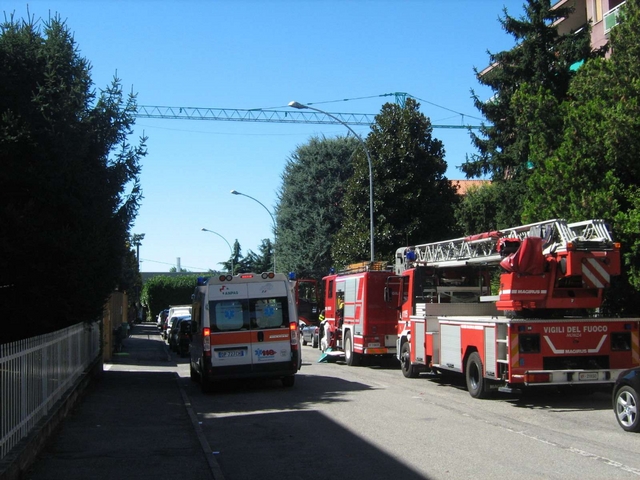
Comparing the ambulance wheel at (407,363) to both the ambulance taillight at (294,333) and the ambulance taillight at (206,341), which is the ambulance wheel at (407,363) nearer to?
the ambulance taillight at (294,333)

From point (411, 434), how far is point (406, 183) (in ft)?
68.4

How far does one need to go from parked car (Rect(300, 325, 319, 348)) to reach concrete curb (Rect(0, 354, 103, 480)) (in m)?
20.9

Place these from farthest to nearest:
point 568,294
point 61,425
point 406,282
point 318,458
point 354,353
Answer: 1. point 354,353
2. point 406,282
3. point 568,294
4. point 61,425
5. point 318,458

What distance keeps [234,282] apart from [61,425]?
18.9 feet

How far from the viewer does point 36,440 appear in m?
8.91

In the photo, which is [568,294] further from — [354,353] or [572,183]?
[354,353]

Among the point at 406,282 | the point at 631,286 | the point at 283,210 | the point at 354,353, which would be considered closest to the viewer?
the point at 631,286

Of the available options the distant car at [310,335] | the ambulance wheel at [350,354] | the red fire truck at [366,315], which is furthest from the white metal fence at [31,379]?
the distant car at [310,335]

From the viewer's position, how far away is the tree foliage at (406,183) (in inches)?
1206

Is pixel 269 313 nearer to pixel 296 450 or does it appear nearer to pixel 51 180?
pixel 51 180

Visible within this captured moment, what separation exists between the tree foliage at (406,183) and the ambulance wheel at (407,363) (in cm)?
1152

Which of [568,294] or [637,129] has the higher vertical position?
[637,129]

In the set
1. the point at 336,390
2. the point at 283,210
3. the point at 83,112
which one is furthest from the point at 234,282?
the point at 283,210

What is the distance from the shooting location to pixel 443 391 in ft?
52.1
